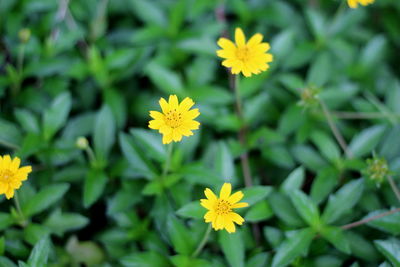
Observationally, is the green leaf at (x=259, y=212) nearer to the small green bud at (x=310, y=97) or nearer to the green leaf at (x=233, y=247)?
the green leaf at (x=233, y=247)

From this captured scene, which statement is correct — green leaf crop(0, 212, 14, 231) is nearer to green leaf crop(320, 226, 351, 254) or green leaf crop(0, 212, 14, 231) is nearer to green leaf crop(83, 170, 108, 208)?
green leaf crop(83, 170, 108, 208)

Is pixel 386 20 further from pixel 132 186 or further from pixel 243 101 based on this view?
pixel 132 186

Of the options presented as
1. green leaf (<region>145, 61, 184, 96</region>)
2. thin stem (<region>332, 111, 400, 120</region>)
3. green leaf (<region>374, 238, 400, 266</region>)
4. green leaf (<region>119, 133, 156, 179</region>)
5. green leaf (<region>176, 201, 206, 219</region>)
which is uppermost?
green leaf (<region>145, 61, 184, 96</region>)

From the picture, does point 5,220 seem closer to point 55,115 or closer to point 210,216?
point 55,115

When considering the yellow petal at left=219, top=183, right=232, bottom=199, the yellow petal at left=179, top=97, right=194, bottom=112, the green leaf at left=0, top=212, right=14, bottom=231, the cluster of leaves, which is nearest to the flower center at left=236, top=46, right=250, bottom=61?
the yellow petal at left=179, top=97, right=194, bottom=112

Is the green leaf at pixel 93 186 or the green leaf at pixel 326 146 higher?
the green leaf at pixel 326 146

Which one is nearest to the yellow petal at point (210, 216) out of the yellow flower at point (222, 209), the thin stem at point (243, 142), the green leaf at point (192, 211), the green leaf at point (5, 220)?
the yellow flower at point (222, 209)

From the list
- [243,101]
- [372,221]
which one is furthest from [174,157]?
[372,221]
